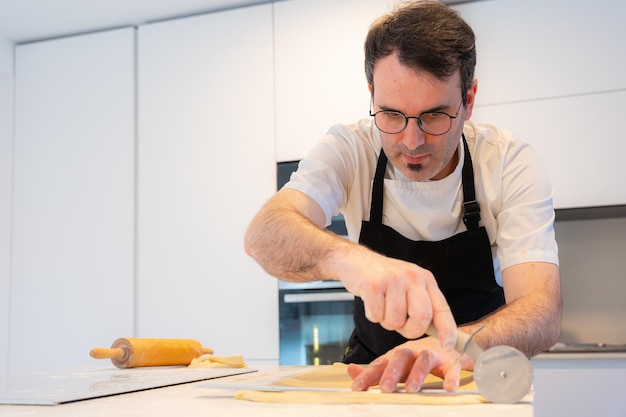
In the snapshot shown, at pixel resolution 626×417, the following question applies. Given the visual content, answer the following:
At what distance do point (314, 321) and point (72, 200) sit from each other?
1.21 metres

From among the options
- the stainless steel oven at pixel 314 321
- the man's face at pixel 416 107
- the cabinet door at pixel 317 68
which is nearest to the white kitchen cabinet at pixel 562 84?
the cabinet door at pixel 317 68

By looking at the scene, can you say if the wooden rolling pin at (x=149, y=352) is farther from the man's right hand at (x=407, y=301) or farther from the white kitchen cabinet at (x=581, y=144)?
the white kitchen cabinet at (x=581, y=144)

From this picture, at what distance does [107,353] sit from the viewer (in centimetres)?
145

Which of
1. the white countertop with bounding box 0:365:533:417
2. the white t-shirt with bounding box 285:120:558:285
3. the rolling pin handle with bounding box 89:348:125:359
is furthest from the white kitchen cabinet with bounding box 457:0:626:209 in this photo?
the white countertop with bounding box 0:365:533:417

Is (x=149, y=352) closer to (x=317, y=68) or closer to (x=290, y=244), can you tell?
(x=290, y=244)

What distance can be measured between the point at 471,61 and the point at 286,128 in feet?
4.93

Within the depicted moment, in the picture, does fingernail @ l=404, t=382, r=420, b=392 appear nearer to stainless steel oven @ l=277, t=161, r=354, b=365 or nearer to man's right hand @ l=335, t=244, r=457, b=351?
man's right hand @ l=335, t=244, r=457, b=351

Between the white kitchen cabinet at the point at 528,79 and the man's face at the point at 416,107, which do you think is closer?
the man's face at the point at 416,107

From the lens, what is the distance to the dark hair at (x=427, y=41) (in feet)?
4.42

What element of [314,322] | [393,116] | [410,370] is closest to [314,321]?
[314,322]

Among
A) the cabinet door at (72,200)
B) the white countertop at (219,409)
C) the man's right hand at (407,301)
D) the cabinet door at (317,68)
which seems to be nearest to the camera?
the white countertop at (219,409)

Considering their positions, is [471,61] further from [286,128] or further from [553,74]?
[286,128]

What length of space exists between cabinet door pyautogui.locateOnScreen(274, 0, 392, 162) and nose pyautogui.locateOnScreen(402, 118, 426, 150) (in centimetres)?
143

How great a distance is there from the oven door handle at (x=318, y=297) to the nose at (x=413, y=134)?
140 centimetres
